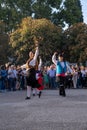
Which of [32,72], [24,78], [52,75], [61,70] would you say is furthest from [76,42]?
[32,72]

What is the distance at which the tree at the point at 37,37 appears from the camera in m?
61.8

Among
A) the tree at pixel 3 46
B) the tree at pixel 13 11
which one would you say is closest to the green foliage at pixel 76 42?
the tree at pixel 3 46

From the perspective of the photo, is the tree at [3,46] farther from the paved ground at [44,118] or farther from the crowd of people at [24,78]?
the paved ground at [44,118]

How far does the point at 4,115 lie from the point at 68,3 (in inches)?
2579

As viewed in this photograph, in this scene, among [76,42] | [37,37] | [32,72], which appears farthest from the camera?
[76,42]

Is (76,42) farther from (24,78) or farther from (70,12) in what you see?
(24,78)

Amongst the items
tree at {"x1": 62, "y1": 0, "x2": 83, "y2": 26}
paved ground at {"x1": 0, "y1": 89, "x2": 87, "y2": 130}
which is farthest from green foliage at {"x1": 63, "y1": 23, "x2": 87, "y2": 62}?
paved ground at {"x1": 0, "y1": 89, "x2": 87, "y2": 130}

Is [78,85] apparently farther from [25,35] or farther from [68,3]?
[68,3]

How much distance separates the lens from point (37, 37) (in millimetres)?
61906

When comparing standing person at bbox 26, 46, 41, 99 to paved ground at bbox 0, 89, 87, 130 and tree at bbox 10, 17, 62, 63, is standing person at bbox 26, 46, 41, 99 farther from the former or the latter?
tree at bbox 10, 17, 62, 63

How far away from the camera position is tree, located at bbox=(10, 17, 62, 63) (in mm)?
61844

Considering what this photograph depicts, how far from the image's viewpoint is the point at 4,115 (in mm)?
12750

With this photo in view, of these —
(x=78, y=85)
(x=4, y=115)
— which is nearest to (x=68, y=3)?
(x=78, y=85)

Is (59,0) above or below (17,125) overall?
above
